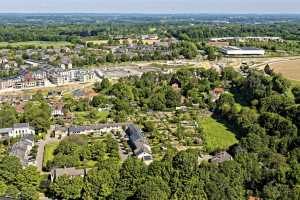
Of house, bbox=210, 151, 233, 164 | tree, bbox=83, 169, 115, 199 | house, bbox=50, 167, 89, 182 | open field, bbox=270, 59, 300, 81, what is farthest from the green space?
open field, bbox=270, 59, 300, 81

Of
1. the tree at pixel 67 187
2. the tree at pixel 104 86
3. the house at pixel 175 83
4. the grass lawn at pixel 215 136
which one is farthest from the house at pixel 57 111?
the tree at pixel 67 187

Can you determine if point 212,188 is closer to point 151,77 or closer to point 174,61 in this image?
point 151,77

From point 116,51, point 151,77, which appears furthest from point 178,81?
point 116,51

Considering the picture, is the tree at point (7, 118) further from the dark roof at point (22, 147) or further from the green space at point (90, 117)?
the green space at point (90, 117)

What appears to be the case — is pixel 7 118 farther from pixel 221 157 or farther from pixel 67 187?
pixel 221 157

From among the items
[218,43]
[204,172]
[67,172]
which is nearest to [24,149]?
[67,172]

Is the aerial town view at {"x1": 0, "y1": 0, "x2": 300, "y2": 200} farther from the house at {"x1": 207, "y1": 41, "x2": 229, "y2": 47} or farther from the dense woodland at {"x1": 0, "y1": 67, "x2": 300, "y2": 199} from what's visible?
the house at {"x1": 207, "y1": 41, "x2": 229, "y2": 47}
